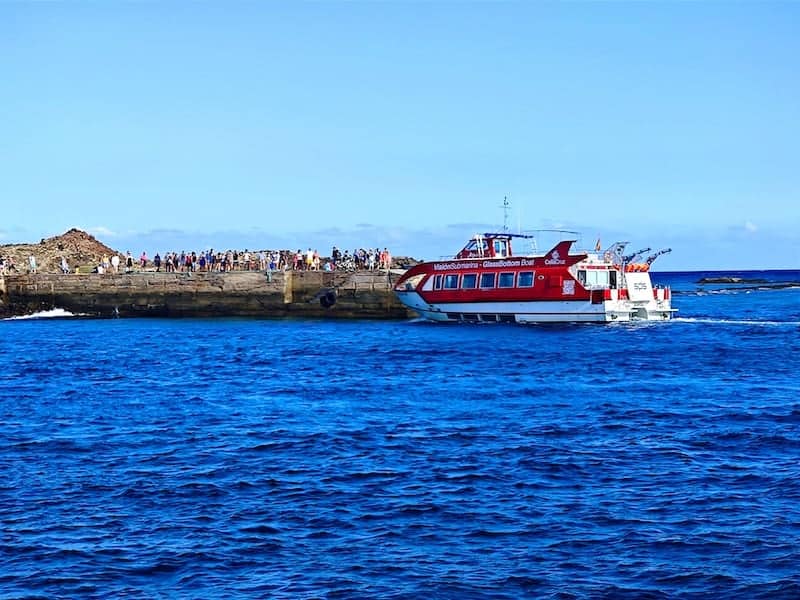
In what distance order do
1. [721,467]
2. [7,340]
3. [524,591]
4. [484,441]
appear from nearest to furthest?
[524,591] → [721,467] → [484,441] → [7,340]

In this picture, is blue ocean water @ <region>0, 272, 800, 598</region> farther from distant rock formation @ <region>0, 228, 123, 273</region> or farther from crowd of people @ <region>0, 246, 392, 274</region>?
distant rock formation @ <region>0, 228, 123, 273</region>

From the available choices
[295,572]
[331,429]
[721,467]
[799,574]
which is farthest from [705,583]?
[331,429]

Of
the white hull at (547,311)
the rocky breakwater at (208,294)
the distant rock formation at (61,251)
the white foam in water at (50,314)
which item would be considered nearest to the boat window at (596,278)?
the white hull at (547,311)

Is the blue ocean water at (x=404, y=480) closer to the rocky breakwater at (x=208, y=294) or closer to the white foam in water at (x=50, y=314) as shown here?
the rocky breakwater at (x=208, y=294)

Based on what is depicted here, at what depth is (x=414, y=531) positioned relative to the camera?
14.1 m

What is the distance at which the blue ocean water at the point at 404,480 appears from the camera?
1235 cm

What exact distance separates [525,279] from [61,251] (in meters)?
53.2

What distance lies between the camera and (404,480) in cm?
1702

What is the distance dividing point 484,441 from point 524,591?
861cm

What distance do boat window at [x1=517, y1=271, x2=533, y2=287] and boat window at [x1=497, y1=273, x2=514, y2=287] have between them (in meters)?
0.45

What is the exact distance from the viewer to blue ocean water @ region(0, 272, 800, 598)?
12.4m

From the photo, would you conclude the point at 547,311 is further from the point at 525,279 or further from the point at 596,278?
the point at 596,278

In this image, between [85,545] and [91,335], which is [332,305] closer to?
[91,335]

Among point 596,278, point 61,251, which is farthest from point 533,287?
point 61,251
